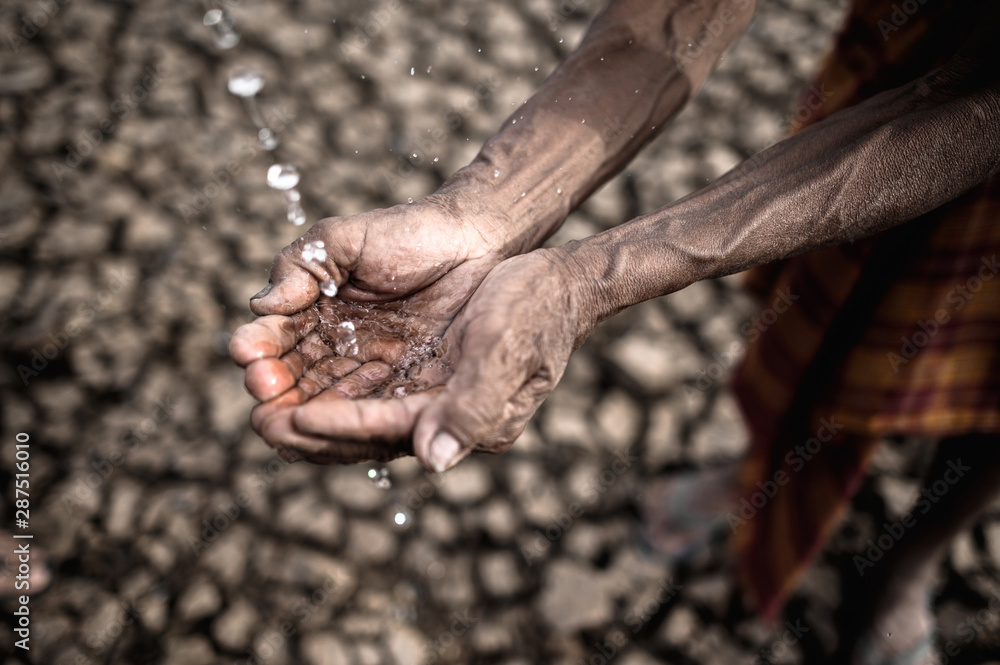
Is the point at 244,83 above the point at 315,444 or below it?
below

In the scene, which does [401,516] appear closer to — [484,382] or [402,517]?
[402,517]

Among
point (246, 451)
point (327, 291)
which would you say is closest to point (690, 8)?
point (327, 291)

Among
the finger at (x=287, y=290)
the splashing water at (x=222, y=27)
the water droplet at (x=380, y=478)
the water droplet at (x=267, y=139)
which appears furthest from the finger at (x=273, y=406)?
the splashing water at (x=222, y=27)

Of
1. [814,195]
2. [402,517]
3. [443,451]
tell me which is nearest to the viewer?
[443,451]

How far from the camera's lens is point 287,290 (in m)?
1.02

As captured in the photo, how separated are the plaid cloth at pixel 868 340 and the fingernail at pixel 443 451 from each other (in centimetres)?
82

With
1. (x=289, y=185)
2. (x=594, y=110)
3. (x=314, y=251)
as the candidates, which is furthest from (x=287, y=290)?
(x=289, y=185)

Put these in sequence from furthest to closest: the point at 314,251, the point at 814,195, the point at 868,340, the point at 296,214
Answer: the point at 296,214 → the point at 868,340 → the point at 314,251 → the point at 814,195

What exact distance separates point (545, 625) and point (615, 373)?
0.71 meters

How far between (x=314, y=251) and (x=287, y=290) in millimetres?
83

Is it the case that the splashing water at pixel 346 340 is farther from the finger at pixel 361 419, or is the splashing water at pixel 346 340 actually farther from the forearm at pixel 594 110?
the forearm at pixel 594 110

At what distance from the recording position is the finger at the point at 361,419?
0.85 m

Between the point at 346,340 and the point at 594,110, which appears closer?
the point at 346,340

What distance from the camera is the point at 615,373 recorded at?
1.89 metres
